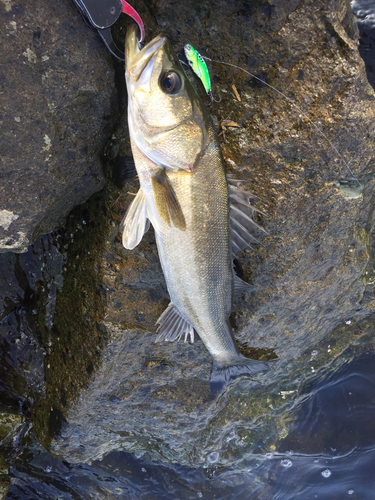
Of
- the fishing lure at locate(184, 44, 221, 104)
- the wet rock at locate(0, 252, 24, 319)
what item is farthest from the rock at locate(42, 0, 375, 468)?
the wet rock at locate(0, 252, 24, 319)

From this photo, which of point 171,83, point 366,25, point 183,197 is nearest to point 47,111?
point 171,83

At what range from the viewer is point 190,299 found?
3.22 metres

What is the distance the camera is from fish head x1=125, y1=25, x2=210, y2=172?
2.57m

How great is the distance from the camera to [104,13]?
2.66 m

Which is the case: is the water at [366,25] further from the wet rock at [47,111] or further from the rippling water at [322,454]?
the rippling water at [322,454]

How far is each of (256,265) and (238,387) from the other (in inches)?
65.2

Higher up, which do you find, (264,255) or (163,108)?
(163,108)

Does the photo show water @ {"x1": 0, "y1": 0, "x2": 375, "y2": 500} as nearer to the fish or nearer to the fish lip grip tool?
the fish

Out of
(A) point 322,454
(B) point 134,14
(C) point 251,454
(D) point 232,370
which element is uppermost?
(B) point 134,14

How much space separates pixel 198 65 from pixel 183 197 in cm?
119

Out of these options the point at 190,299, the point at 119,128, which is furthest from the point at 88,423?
the point at 119,128

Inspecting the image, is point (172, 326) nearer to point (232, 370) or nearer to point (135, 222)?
point (232, 370)

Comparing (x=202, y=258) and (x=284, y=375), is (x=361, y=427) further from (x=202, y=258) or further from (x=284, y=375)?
(x=202, y=258)

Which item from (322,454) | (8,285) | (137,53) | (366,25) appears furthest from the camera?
(322,454)
